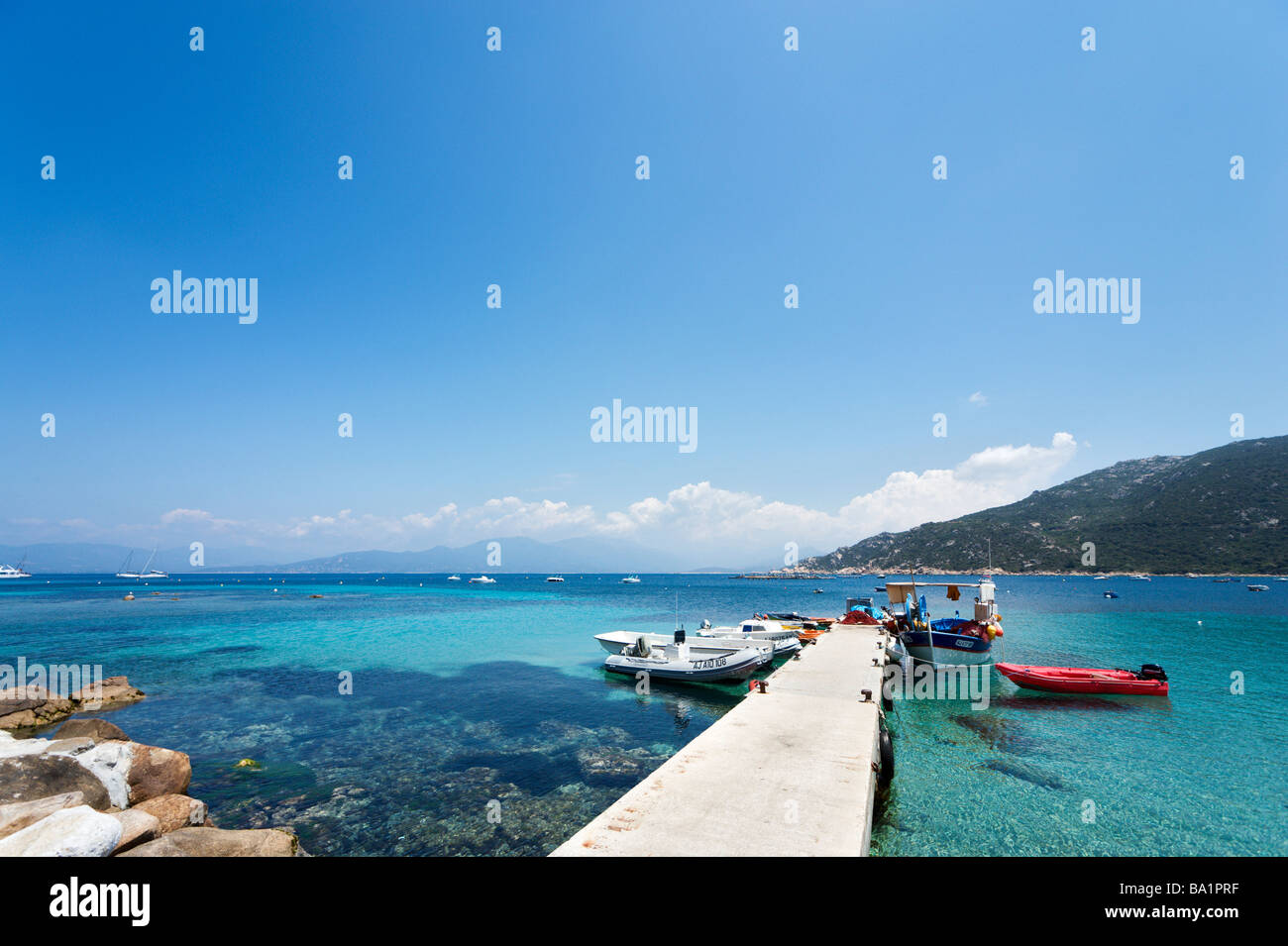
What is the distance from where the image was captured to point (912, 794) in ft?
49.8

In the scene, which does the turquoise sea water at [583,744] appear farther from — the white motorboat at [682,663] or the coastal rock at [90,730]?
the coastal rock at [90,730]

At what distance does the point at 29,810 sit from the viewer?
10.7 m

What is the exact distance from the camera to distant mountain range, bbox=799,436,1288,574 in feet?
401

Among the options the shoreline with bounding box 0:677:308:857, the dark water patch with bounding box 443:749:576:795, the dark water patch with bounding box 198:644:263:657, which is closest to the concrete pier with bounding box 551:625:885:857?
the dark water patch with bounding box 443:749:576:795

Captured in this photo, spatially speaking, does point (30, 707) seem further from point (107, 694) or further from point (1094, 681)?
point (1094, 681)

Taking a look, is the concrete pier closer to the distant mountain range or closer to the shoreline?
the shoreline

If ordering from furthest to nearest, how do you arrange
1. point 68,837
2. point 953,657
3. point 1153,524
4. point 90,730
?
1. point 1153,524
2. point 953,657
3. point 90,730
4. point 68,837

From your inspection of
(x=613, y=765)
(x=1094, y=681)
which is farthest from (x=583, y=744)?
(x=1094, y=681)

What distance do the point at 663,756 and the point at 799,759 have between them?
20.7 ft

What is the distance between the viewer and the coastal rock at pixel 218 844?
936 centimetres

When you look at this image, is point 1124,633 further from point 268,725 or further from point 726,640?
point 268,725

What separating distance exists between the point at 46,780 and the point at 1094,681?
39547mm

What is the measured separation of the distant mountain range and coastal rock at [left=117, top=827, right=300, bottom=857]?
170 metres
